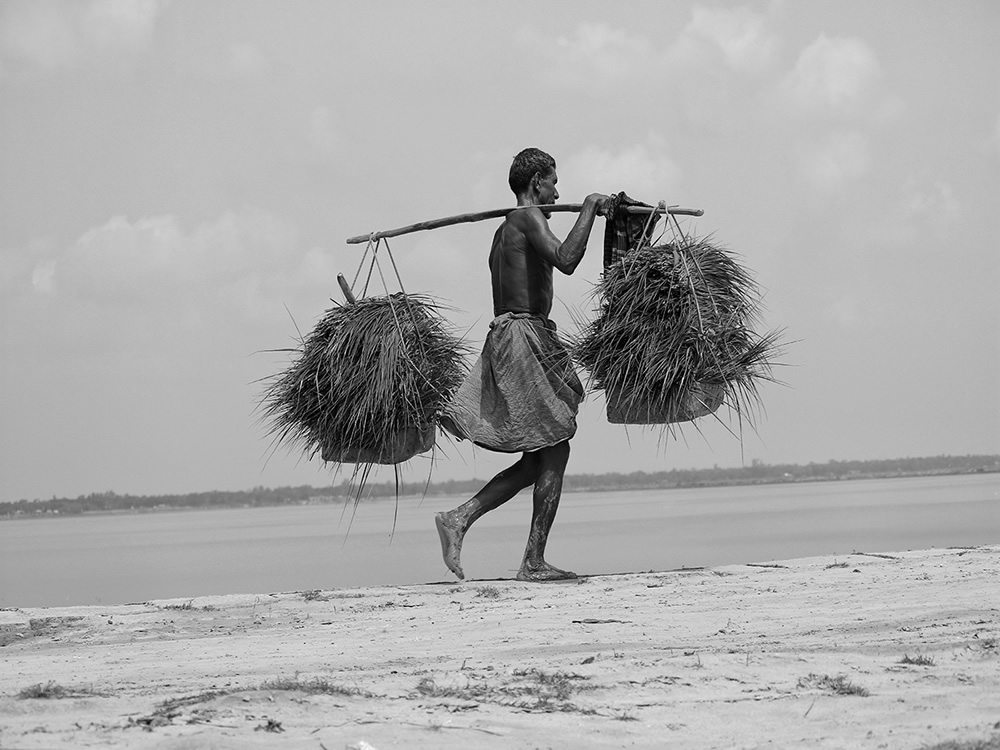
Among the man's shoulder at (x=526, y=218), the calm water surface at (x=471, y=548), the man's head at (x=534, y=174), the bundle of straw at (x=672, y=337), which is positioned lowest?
the calm water surface at (x=471, y=548)

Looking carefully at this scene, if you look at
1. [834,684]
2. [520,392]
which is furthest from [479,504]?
[834,684]

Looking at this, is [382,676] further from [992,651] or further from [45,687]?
Result: [992,651]

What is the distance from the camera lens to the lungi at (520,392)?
233 inches

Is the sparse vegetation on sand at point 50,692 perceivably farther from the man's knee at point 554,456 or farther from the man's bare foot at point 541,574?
the man's knee at point 554,456

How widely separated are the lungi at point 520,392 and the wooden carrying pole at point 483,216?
48cm

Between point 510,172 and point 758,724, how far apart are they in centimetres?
364

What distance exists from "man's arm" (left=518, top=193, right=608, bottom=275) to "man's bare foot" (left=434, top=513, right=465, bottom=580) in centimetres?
126

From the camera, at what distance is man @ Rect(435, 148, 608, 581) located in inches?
233

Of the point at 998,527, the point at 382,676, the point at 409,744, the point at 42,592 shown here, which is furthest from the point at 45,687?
the point at 998,527

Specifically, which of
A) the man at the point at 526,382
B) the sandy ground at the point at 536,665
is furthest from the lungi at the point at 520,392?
the sandy ground at the point at 536,665

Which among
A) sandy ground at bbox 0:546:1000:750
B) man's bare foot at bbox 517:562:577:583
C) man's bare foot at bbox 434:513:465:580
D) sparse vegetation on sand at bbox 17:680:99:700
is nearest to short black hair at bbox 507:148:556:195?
man's bare foot at bbox 434:513:465:580

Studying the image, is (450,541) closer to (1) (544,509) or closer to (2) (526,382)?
(1) (544,509)

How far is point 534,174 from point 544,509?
1.55 metres

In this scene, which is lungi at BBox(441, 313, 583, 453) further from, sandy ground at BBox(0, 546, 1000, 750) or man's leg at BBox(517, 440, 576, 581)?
sandy ground at BBox(0, 546, 1000, 750)
